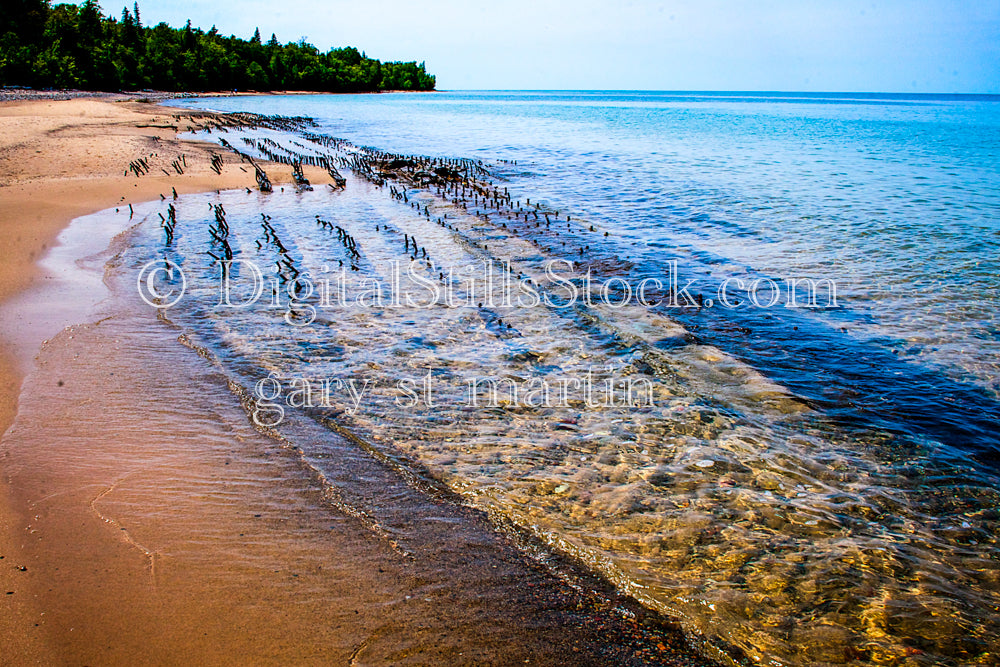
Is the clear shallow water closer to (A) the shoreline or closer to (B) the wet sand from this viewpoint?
(B) the wet sand

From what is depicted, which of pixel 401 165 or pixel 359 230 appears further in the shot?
pixel 401 165

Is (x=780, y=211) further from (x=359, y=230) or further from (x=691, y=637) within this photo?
(x=691, y=637)

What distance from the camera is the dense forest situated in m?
69.6

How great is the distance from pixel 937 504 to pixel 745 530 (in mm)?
1692

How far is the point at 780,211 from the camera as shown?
15.4m

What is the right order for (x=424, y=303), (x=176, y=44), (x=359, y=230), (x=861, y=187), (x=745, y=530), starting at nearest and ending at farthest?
(x=745, y=530) → (x=424, y=303) → (x=359, y=230) → (x=861, y=187) → (x=176, y=44)

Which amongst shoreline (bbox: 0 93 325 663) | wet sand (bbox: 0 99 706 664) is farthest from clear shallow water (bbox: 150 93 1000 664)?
shoreline (bbox: 0 93 325 663)

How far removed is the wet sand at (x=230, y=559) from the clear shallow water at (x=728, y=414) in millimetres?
461

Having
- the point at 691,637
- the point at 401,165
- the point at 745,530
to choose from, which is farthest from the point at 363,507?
the point at 401,165

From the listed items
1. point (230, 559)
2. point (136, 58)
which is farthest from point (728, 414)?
point (136, 58)

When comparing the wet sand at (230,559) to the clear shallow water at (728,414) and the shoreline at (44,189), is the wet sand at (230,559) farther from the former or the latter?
the clear shallow water at (728,414)

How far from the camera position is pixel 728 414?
5258mm

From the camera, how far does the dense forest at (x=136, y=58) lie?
69.6 metres

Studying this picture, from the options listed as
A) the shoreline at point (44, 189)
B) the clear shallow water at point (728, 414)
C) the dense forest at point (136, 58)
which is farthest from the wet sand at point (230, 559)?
the dense forest at point (136, 58)
